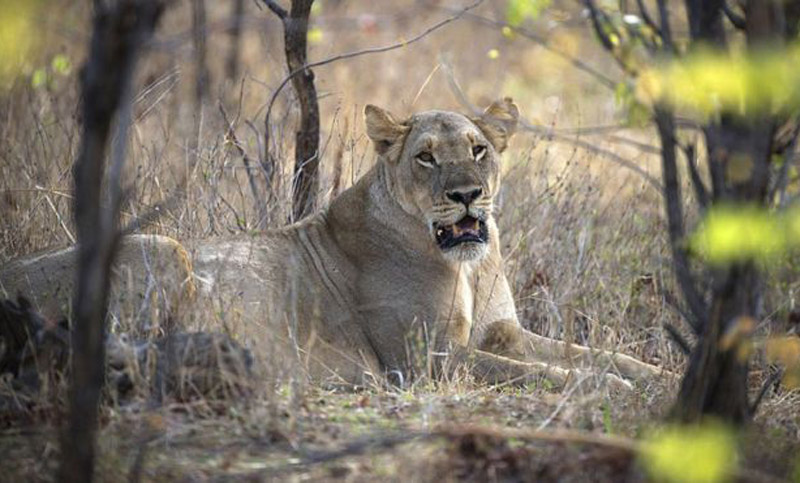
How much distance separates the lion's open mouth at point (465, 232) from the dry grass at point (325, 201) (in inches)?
21.5

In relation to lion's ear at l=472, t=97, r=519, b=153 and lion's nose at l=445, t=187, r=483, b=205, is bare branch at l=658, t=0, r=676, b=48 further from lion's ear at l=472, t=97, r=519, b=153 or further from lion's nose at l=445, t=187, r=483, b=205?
lion's ear at l=472, t=97, r=519, b=153

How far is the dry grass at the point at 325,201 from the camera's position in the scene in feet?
12.9

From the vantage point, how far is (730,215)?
3357 millimetres

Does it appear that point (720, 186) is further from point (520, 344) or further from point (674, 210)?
point (520, 344)

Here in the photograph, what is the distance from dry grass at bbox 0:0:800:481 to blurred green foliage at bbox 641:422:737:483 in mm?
411

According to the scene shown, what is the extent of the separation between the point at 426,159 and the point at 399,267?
555mm

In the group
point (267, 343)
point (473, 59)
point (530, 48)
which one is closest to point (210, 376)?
point (267, 343)

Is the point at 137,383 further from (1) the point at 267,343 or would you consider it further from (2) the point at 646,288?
(2) the point at 646,288

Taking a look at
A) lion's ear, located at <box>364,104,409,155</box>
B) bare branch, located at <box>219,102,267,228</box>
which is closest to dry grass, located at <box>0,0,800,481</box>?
bare branch, located at <box>219,102,267,228</box>

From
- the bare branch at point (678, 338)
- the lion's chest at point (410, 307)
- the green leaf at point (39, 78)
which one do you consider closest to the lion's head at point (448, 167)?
the lion's chest at point (410, 307)

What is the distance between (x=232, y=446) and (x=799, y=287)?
3906mm

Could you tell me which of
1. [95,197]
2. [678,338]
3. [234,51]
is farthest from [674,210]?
[234,51]

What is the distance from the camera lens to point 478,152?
622 centimetres

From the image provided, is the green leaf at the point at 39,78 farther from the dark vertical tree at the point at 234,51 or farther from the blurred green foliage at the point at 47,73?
the dark vertical tree at the point at 234,51
